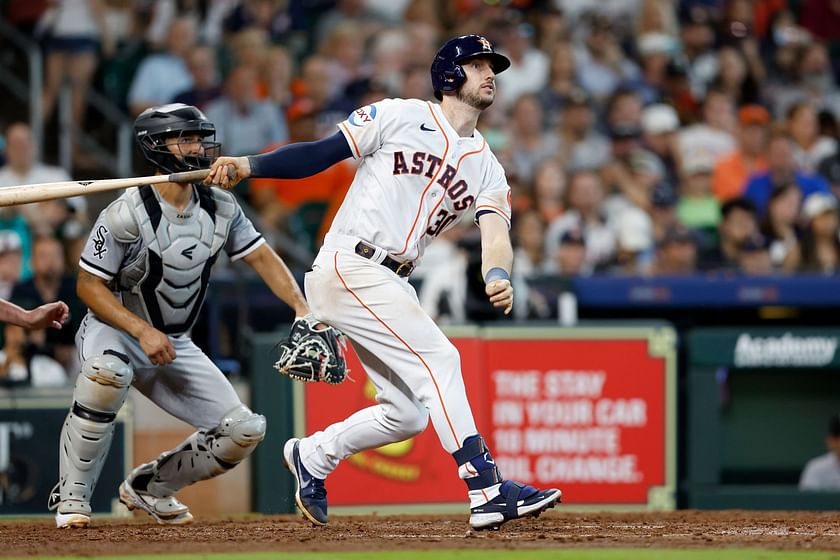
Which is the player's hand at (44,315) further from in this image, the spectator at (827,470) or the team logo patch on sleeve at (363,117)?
the spectator at (827,470)

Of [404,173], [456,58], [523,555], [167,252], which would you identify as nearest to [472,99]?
[456,58]

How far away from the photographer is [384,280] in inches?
237

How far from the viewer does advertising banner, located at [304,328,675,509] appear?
8.96 meters

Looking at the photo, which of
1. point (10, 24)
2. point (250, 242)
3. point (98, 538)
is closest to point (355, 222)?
point (250, 242)

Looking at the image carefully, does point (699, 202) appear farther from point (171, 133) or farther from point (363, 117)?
point (171, 133)

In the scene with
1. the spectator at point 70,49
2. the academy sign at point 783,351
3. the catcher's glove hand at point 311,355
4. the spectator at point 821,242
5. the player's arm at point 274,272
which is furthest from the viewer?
the spectator at point 70,49

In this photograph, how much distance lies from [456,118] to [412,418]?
1.30 metres

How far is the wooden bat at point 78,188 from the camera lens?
6.07 metres

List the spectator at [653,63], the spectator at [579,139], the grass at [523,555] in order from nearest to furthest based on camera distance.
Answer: the grass at [523,555] < the spectator at [579,139] < the spectator at [653,63]

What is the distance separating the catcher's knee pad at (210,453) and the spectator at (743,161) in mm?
6149

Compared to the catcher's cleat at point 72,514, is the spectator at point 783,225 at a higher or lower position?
higher

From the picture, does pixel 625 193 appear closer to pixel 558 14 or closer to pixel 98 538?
pixel 558 14

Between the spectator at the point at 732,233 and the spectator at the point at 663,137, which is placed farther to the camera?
the spectator at the point at 663,137

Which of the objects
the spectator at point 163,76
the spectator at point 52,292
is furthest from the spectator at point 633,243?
the spectator at point 52,292
